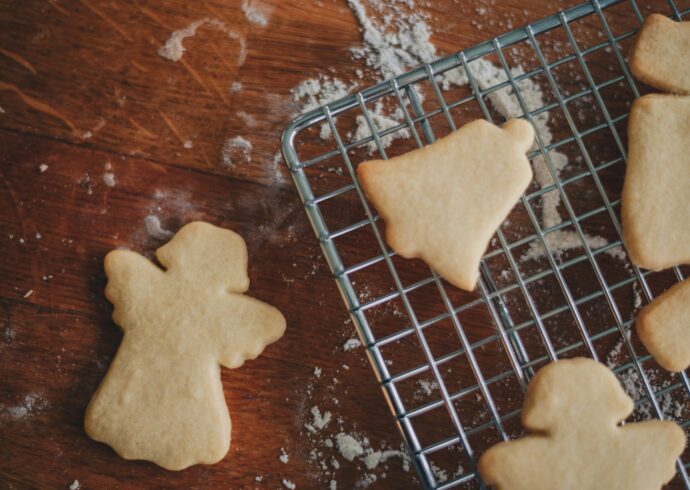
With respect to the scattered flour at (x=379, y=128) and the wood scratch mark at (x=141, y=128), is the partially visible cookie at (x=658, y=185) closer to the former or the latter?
the scattered flour at (x=379, y=128)

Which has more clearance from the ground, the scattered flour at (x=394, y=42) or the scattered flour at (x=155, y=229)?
the scattered flour at (x=394, y=42)

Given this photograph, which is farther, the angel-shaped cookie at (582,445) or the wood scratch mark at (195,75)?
the wood scratch mark at (195,75)

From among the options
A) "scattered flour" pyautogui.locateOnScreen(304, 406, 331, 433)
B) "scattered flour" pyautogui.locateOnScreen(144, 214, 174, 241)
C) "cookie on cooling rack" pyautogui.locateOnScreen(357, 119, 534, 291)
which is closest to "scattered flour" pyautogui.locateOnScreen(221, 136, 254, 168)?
"scattered flour" pyautogui.locateOnScreen(144, 214, 174, 241)

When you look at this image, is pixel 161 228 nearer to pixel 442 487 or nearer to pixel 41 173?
pixel 41 173

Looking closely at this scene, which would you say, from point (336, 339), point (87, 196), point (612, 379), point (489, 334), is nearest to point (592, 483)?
point (612, 379)

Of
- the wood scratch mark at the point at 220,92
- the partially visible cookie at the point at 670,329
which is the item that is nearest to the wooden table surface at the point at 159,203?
the wood scratch mark at the point at 220,92

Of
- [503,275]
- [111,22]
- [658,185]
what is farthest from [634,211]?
[111,22]
